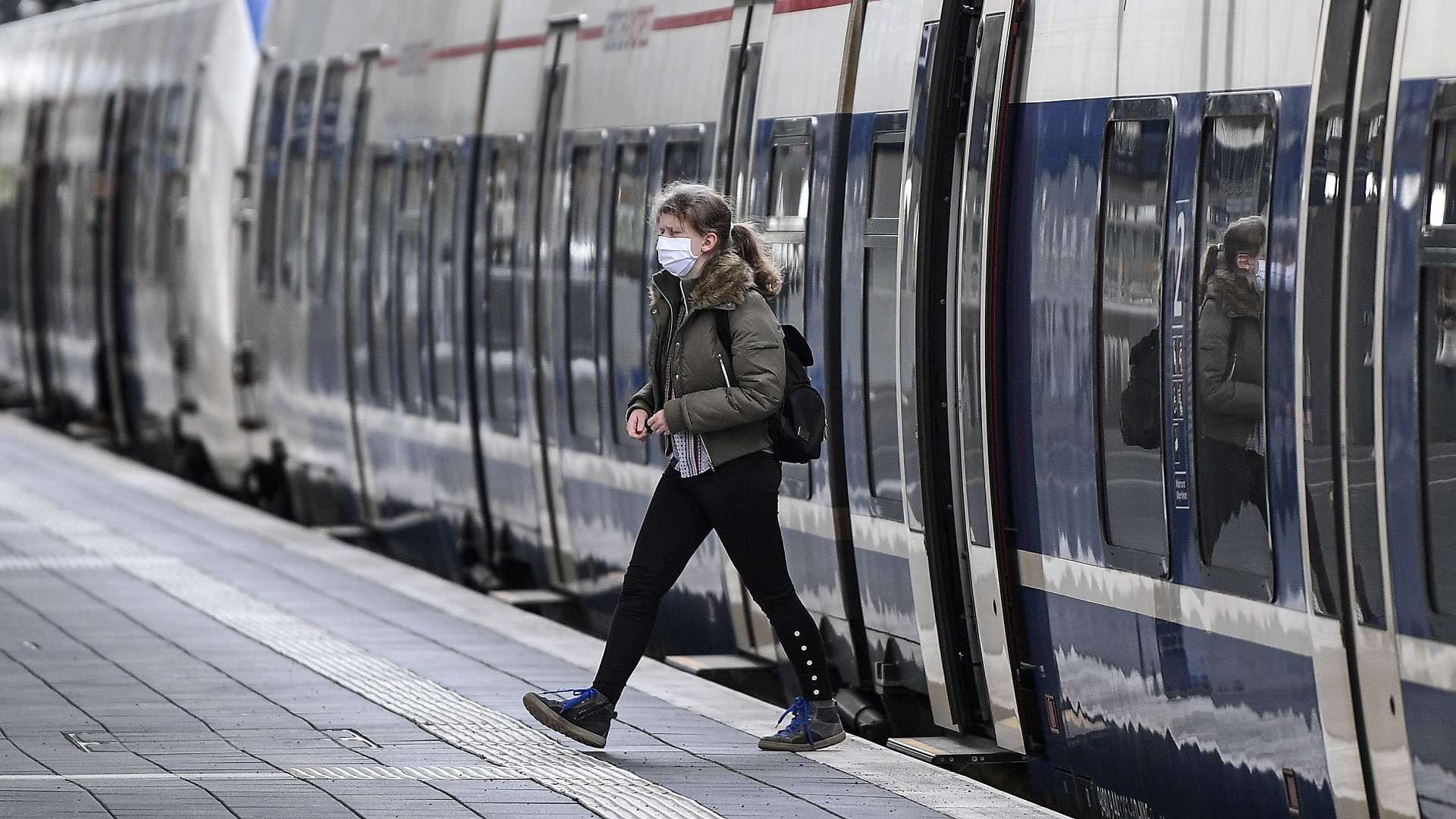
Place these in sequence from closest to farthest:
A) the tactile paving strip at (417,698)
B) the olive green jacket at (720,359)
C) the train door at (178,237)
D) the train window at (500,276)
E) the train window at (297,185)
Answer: the tactile paving strip at (417,698)
the olive green jacket at (720,359)
the train window at (500,276)
the train window at (297,185)
the train door at (178,237)

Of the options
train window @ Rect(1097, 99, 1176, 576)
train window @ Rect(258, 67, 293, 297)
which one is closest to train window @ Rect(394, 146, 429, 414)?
train window @ Rect(258, 67, 293, 297)

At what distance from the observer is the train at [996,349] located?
5.63 meters

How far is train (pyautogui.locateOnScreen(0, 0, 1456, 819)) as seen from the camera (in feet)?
18.5

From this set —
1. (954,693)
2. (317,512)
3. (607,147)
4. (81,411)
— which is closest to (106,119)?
(81,411)

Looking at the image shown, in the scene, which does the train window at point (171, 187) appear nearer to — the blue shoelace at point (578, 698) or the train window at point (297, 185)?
the train window at point (297, 185)

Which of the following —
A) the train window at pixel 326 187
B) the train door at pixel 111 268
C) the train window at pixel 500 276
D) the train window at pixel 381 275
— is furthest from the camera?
the train door at pixel 111 268

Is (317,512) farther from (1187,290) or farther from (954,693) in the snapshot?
(1187,290)

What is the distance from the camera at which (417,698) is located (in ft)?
29.6

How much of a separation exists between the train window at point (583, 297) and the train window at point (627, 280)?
0.24m

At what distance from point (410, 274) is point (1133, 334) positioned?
27.0ft

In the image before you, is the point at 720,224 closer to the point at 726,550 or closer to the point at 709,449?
the point at 709,449

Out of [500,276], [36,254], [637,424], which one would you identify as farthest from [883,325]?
[36,254]

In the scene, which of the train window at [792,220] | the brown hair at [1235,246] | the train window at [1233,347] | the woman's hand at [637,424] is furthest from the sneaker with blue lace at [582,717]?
the brown hair at [1235,246]

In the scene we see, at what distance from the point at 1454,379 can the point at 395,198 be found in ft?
33.5
